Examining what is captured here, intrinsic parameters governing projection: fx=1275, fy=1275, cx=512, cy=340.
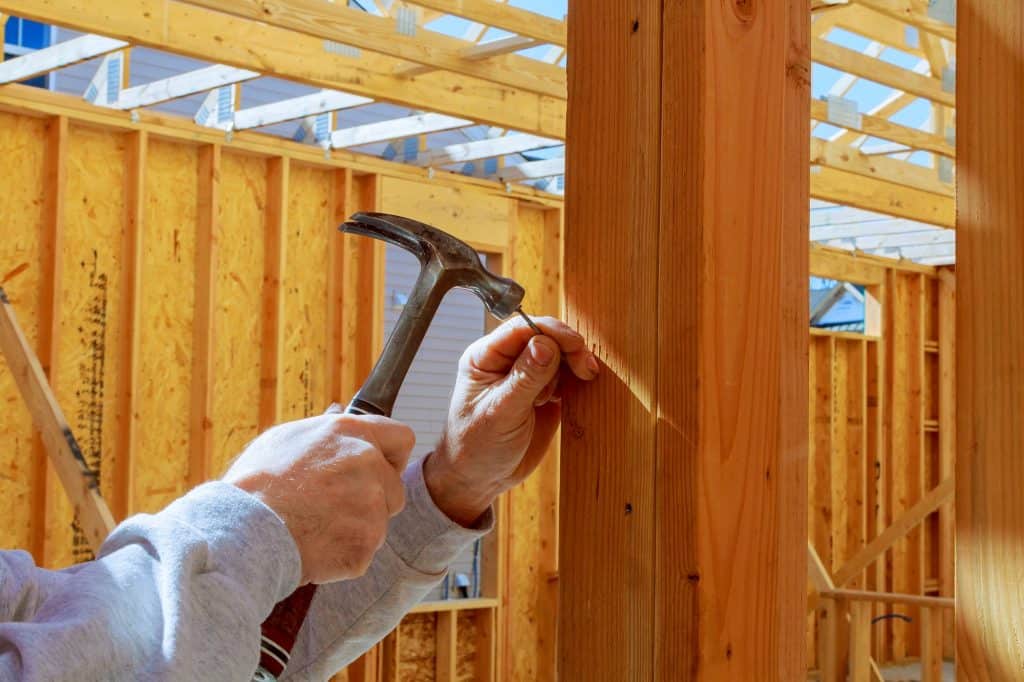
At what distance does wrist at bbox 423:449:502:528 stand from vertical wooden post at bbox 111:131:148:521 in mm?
5327

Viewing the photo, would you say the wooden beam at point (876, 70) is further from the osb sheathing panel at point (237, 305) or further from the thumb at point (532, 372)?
the thumb at point (532, 372)

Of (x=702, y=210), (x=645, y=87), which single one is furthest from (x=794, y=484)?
(x=645, y=87)

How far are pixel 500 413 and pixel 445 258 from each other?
180mm

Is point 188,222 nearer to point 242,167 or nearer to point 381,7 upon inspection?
point 242,167

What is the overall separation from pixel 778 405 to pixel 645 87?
1.05ft

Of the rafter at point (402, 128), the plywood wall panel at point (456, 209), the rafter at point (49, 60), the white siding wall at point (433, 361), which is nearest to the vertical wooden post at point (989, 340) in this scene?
the rafter at point (49, 60)

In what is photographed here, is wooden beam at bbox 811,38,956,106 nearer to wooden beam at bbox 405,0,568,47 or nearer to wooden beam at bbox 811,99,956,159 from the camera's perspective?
wooden beam at bbox 811,99,956,159

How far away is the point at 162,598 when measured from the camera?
903mm

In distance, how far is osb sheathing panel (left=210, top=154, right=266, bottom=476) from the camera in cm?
700

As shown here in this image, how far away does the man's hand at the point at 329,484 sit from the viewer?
1.08m

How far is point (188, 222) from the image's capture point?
691 cm

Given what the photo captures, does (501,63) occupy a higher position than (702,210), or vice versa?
(501,63)

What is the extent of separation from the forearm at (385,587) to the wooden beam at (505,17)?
157 inches

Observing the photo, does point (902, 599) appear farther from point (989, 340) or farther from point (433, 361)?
point (433, 361)
